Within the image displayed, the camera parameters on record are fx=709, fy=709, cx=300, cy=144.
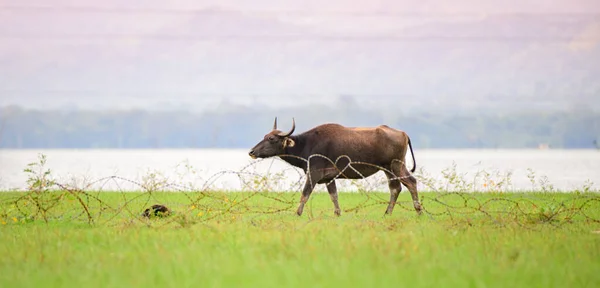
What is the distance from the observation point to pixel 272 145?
561 inches

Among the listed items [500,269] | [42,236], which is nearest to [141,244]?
[42,236]

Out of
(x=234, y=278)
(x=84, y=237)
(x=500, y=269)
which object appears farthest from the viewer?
(x=84, y=237)

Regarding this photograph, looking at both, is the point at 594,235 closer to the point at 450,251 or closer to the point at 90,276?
the point at 450,251

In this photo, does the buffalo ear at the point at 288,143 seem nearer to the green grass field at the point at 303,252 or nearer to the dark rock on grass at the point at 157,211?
the green grass field at the point at 303,252

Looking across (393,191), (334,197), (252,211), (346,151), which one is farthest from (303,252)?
(393,191)

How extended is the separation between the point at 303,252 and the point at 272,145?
20.5 ft

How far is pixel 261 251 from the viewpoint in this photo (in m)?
8.41

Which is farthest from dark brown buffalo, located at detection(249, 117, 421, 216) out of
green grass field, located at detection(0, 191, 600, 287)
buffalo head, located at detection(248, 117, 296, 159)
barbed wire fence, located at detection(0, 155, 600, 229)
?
green grass field, located at detection(0, 191, 600, 287)

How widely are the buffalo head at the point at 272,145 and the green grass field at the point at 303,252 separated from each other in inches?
79.6

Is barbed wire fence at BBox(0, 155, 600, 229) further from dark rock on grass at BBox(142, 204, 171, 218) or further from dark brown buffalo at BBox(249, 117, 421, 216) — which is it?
dark brown buffalo at BBox(249, 117, 421, 216)

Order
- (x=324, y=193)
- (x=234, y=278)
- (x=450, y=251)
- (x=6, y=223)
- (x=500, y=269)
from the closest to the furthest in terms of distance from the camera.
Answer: (x=234, y=278) → (x=500, y=269) → (x=450, y=251) → (x=6, y=223) → (x=324, y=193)

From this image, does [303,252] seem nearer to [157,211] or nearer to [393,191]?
[157,211]

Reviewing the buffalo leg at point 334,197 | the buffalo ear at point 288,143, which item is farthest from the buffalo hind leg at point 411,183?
the buffalo ear at point 288,143

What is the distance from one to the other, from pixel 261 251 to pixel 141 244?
1729mm
